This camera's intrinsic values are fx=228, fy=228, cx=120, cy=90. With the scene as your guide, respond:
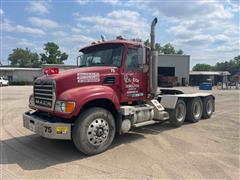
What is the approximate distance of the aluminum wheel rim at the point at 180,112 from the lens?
27.1ft

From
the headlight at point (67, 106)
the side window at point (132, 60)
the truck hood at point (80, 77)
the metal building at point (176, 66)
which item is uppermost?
the metal building at point (176, 66)

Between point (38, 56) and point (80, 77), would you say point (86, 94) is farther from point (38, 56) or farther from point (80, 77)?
point (38, 56)

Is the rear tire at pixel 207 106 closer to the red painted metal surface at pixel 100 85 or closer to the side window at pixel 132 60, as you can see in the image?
the red painted metal surface at pixel 100 85

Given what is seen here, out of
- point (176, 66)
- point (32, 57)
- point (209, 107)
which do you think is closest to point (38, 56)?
point (32, 57)

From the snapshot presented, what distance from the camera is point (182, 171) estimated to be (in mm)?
4352

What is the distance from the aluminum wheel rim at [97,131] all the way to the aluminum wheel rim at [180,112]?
11.8ft

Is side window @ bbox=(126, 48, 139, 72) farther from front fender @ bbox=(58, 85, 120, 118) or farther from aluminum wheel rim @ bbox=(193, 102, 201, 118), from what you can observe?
aluminum wheel rim @ bbox=(193, 102, 201, 118)

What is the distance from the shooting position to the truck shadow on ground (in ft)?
15.9

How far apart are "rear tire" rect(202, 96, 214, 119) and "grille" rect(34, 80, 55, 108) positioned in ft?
22.8

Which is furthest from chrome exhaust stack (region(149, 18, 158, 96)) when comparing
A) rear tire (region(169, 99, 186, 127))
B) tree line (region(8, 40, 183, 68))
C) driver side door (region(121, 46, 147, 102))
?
tree line (region(8, 40, 183, 68))

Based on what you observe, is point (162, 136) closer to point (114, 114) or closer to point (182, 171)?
point (114, 114)

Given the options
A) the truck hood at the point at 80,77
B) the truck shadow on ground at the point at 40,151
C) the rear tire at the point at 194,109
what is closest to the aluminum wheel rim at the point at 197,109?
the rear tire at the point at 194,109

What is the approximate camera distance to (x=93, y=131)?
5293 mm

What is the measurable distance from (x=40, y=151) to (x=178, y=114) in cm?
497
